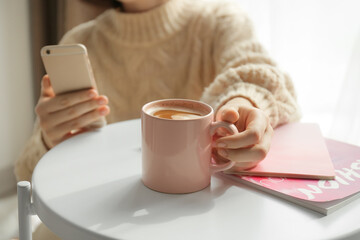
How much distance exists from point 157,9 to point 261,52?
0.33m

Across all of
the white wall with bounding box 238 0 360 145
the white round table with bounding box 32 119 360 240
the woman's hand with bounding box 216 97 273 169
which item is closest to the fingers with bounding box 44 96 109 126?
the white round table with bounding box 32 119 360 240

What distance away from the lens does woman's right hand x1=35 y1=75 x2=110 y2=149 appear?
796 millimetres

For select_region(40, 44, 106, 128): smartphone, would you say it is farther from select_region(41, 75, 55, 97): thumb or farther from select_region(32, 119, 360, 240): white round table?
select_region(32, 119, 360, 240): white round table

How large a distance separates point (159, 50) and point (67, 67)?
0.43 meters

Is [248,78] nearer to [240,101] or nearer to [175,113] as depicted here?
[240,101]

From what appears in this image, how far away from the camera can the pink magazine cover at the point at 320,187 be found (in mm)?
527

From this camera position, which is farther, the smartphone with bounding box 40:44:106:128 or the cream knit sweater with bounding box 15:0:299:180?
the cream knit sweater with bounding box 15:0:299:180

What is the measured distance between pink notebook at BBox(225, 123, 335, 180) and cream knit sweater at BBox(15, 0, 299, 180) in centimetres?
28

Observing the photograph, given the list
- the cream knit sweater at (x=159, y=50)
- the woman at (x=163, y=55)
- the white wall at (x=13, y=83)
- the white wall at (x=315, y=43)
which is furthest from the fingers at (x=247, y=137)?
the white wall at (x=13, y=83)

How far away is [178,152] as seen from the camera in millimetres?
540

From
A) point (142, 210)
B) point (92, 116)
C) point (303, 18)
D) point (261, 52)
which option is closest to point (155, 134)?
point (142, 210)

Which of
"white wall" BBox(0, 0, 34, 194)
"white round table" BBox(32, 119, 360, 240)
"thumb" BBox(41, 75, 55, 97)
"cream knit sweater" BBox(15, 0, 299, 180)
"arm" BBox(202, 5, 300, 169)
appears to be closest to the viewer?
"white round table" BBox(32, 119, 360, 240)

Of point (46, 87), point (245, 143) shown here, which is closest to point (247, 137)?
point (245, 143)

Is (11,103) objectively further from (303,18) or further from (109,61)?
(303,18)
